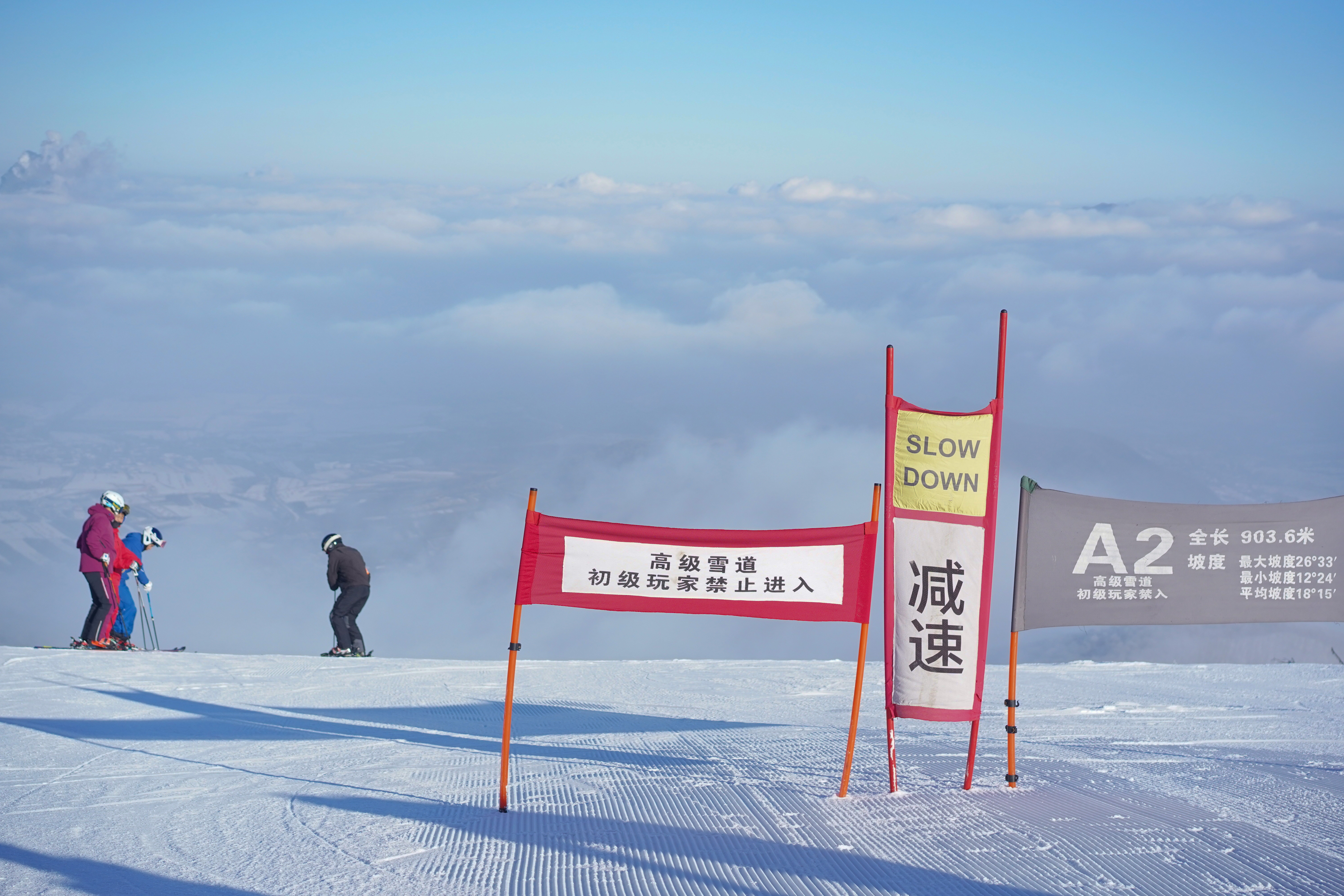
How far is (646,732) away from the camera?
7508 millimetres

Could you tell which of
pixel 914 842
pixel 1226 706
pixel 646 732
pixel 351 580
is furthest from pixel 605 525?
pixel 351 580

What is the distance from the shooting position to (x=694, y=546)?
538 cm

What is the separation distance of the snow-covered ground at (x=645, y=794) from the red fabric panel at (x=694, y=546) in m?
0.97

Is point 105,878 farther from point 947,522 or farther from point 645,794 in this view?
point 947,522

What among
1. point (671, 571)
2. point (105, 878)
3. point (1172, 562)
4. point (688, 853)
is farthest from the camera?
point (1172, 562)

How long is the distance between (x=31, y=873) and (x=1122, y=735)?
21.7 ft

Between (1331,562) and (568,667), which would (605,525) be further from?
(568,667)

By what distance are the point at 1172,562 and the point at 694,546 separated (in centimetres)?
264

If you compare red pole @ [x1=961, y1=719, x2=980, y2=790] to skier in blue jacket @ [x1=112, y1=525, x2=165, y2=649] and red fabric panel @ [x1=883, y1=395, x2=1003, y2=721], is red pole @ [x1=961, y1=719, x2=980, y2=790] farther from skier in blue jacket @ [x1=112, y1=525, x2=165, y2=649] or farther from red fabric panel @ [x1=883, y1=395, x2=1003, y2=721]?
skier in blue jacket @ [x1=112, y1=525, x2=165, y2=649]

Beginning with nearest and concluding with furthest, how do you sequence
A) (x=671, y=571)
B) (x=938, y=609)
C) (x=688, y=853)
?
(x=688, y=853), (x=671, y=571), (x=938, y=609)

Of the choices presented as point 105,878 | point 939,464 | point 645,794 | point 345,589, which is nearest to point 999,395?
point 939,464

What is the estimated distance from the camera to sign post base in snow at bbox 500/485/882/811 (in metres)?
5.36

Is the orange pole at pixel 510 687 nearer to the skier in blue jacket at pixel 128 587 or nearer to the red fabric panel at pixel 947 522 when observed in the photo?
the red fabric panel at pixel 947 522

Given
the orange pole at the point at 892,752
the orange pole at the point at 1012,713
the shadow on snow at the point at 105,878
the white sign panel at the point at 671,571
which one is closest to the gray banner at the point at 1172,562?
the orange pole at the point at 1012,713
